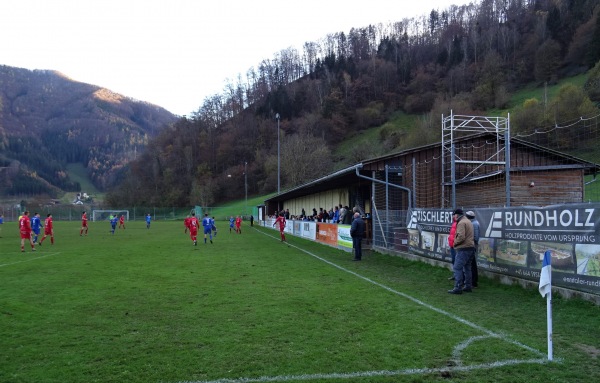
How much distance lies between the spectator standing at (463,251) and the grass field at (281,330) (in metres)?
0.38

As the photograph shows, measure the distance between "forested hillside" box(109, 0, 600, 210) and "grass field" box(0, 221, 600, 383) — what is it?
51378mm

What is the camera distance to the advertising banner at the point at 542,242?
801cm

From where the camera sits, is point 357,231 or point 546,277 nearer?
point 546,277

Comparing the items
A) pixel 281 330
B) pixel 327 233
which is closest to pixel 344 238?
pixel 327 233

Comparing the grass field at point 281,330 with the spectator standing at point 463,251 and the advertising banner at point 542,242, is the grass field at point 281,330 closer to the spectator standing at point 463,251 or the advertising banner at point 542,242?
the spectator standing at point 463,251

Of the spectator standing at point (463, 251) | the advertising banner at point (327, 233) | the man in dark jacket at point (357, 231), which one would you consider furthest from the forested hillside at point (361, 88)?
the spectator standing at point (463, 251)

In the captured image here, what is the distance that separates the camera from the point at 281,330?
645 centimetres

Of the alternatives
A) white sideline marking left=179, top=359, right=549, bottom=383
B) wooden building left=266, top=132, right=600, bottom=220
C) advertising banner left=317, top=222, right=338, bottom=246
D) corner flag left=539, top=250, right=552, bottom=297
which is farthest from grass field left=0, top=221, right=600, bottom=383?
advertising banner left=317, top=222, right=338, bottom=246

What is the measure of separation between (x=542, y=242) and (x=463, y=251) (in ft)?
5.41

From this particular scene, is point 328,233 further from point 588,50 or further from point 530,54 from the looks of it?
point 530,54

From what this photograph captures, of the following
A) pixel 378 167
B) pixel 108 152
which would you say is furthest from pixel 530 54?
pixel 108 152

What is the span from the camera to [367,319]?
7148 millimetres

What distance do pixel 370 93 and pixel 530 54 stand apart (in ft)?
114

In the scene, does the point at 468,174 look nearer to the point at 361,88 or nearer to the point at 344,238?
the point at 344,238
